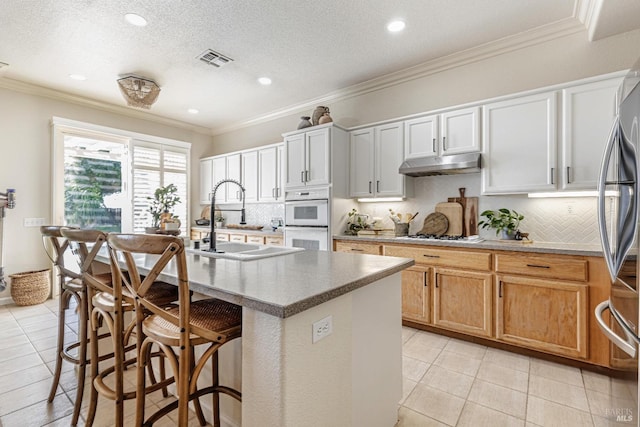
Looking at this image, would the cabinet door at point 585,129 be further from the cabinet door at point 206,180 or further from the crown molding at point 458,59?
the cabinet door at point 206,180

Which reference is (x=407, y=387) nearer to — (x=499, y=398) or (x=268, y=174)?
(x=499, y=398)

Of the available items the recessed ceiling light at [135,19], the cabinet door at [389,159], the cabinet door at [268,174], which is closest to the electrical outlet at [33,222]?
the cabinet door at [268,174]

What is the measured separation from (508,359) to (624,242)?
5.58 ft

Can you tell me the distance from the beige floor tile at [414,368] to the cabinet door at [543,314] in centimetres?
78

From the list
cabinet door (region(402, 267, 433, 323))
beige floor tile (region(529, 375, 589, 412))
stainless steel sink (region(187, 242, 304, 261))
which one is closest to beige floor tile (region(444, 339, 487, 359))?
cabinet door (region(402, 267, 433, 323))

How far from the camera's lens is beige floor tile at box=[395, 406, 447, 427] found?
1.75 metres

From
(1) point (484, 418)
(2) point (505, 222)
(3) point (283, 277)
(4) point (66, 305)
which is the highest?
(2) point (505, 222)

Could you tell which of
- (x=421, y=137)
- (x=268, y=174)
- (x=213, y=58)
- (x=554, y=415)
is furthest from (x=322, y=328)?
(x=268, y=174)

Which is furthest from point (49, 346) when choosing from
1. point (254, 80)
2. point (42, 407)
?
point (254, 80)

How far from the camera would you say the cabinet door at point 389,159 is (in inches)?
137

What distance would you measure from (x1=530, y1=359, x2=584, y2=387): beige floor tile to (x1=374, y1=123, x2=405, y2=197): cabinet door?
78.4 inches

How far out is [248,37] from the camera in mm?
3014

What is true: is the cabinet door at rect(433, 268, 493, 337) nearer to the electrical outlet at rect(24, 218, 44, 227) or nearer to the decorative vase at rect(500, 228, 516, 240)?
the decorative vase at rect(500, 228, 516, 240)

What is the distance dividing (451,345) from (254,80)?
3.88 m
